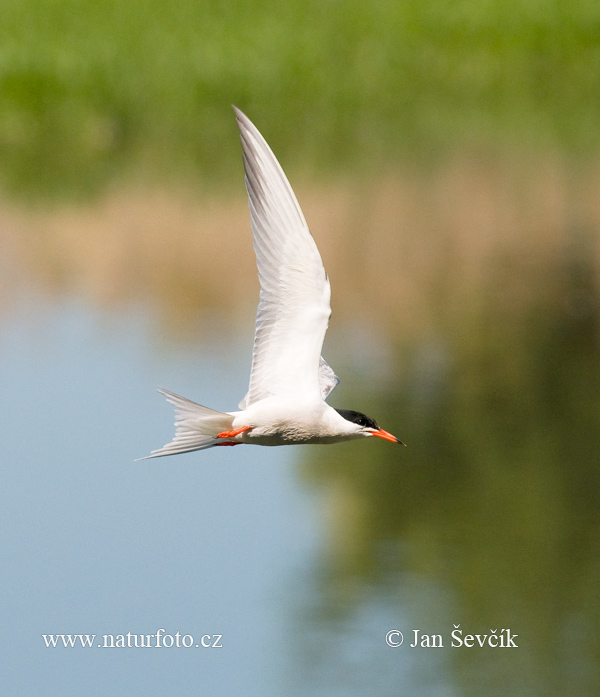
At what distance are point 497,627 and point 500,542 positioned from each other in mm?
846

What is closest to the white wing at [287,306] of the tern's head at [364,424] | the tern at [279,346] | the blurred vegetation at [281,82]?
the tern at [279,346]

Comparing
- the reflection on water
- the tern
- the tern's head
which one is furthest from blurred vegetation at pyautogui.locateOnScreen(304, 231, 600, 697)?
the tern

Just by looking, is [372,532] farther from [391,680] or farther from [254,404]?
[254,404]

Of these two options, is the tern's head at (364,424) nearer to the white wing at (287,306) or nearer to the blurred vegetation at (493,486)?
the white wing at (287,306)

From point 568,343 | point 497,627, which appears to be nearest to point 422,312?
point 568,343

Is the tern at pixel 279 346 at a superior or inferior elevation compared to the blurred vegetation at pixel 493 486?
superior

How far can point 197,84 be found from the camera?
16.6m

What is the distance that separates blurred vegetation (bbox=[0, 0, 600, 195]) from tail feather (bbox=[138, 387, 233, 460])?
11.0m

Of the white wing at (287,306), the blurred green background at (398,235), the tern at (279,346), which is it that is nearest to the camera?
the tern at (279,346)

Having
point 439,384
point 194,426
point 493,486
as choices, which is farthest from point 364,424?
point 439,384

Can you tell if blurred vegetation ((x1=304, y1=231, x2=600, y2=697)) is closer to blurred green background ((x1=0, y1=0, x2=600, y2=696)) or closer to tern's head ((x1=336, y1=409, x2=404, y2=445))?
blurred green background ((x1=0, y1=0, x2=600, y2=696))

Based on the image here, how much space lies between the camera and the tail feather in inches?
187

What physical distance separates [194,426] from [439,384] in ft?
24.9

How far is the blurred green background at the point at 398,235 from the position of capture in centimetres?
971
